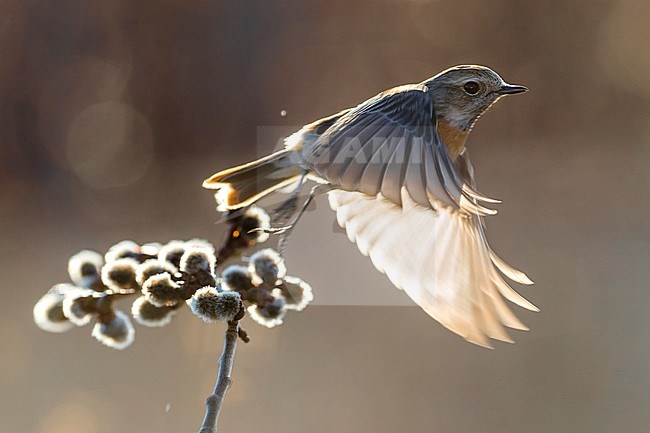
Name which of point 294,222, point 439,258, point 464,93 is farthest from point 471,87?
point 294,222

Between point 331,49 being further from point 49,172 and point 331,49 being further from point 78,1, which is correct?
point 49,172

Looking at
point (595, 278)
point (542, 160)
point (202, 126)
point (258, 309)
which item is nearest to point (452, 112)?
point (258, 309)

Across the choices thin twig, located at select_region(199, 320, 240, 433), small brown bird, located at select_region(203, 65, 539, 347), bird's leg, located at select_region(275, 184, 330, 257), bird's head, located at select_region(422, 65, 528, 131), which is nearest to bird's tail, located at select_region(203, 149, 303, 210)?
small brown bird, located at select_region(203, 65, 539, 347)

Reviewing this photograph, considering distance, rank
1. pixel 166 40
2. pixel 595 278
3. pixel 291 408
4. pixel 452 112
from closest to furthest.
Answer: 1. pixel 452 112
2. pixel 291 408
3. pixel 595 278
4. pixel 166 40

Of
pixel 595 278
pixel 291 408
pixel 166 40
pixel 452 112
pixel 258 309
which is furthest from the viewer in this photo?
pixel 166 40

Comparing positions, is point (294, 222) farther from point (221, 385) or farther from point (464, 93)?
point (464, 93)

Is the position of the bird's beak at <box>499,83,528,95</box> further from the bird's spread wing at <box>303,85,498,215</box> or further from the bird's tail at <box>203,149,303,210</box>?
the bird's tail at <box>203,149,303,210</box>
